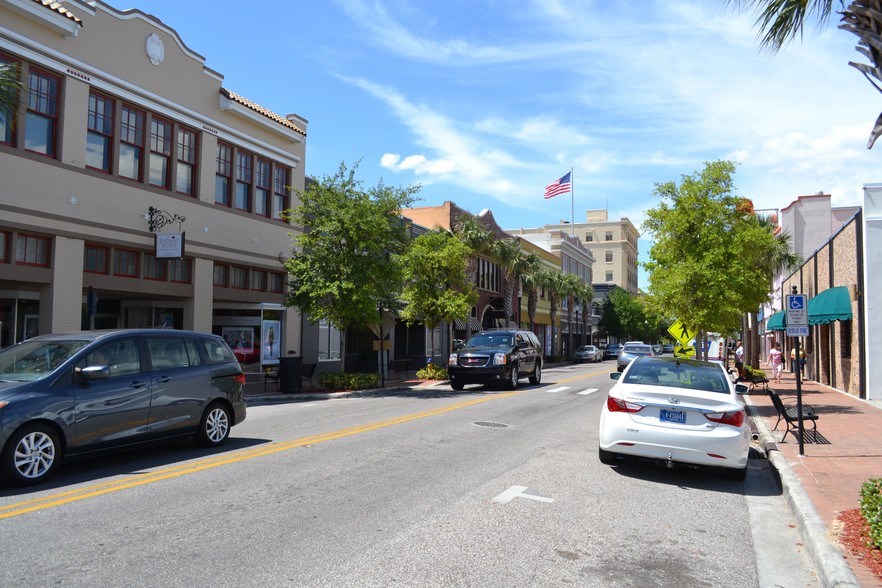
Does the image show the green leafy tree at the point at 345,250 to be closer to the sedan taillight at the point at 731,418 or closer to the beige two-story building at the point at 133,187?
Result: the beige two-story building at the point at 133,187

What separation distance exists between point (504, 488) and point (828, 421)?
9.60 meters

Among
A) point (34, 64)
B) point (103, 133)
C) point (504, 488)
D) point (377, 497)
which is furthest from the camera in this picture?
point (103, 133)

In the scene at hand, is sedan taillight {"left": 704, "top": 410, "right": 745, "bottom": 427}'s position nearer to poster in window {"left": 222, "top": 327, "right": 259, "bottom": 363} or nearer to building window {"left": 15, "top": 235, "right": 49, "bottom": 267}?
building window {"left": 15, "top": 235, "right": 49, "bottom": 267}

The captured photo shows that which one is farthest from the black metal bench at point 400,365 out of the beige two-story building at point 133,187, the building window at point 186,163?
the building window at point 186,163

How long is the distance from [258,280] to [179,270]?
12.4 ft

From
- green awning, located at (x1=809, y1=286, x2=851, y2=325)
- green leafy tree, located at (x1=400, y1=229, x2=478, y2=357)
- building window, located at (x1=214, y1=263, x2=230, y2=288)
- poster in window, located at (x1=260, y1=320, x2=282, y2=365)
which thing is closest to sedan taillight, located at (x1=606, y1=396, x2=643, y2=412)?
green awning, located at (x1=809, y1=286, x2=851, y2=325)

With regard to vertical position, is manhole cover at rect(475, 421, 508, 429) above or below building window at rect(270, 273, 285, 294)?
below

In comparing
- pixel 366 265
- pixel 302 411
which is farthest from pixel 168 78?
pixel 302 411

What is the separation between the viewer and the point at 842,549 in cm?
535

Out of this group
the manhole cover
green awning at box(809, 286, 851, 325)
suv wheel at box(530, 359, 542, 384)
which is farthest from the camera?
suv wheel at box(530, 359, 542, 384)

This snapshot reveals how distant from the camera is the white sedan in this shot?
26.2 ft

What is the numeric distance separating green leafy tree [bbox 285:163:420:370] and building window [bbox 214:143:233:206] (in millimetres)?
3208

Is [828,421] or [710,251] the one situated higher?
[710,251]

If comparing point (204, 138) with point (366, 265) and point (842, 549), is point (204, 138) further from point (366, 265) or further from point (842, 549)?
point (842, 549)
